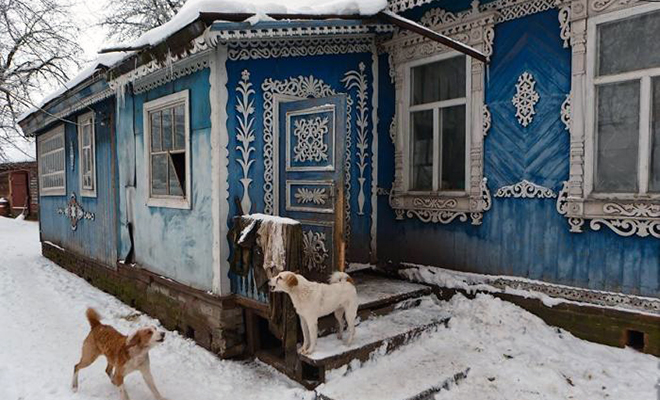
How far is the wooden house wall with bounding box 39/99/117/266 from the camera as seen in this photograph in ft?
23.5

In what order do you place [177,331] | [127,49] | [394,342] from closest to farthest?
[394,342], [127,49], [177,331]

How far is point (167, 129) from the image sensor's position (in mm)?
5535

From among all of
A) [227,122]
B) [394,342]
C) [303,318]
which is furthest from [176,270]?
[394,342]

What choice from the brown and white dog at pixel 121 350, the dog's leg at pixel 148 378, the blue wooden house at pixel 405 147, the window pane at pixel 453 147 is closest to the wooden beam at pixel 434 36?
the blue wooden house at pixel 405 147

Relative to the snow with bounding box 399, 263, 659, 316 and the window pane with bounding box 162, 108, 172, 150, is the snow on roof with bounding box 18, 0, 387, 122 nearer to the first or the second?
the window pane with bounding box 162, 108, 172, 150

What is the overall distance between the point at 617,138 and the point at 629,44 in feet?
2.80

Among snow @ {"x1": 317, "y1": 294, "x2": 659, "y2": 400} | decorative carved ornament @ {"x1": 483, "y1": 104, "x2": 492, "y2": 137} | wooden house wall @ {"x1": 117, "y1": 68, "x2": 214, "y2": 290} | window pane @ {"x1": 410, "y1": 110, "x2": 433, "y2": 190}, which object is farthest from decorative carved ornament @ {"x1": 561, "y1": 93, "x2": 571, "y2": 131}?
wooden house wall @ {"x1": 117, "y1": 68, "x2": 214, "y2": 290}

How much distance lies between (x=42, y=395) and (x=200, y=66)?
3.54 m

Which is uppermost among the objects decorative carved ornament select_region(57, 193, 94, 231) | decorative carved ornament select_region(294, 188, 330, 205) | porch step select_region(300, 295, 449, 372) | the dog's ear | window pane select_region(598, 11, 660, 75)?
window pane select_region(598, 11, 660, 75)

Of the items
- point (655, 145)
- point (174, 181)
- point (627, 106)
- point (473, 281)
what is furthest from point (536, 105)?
point (174, 181)

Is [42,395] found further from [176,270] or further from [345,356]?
[345,356]

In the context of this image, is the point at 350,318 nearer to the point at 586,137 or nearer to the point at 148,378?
the point at 148,378

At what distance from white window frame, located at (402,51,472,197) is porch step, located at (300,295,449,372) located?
1.40 m

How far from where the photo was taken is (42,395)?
3.69 meters
